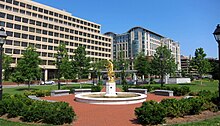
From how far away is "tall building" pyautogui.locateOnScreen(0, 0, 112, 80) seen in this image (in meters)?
65.3

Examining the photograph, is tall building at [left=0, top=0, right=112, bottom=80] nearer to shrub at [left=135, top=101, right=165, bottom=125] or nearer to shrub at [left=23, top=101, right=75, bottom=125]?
shrub at [left=23, top=101, right=75, bottom=125]

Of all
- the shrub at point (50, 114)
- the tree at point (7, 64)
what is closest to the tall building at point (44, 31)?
the tree at point (7, 64)

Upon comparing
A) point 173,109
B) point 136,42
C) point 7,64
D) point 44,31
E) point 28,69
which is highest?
point 136,42

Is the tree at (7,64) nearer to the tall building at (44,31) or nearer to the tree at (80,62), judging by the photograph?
the tall building at (44,31)

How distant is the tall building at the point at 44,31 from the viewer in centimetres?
6531

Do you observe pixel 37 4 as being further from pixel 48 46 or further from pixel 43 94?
pixel 43 94

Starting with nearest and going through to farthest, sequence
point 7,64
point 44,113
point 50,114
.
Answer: point 50,114 → point 44,113 → point 7,64

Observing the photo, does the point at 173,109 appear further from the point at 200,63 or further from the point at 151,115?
the point at 200,63

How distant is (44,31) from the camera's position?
74.6 meters

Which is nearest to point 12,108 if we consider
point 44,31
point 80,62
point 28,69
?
point 28,69

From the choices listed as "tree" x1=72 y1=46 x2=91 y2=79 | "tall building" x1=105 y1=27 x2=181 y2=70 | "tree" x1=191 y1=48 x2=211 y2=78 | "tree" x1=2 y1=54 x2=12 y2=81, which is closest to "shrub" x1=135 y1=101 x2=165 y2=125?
"tree" x1=72 y1=46 x2=91 y2=79

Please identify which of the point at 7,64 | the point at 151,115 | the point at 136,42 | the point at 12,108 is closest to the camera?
the point at 151,115

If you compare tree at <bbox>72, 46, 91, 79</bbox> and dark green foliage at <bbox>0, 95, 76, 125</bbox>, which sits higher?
tree at <bbox>72, 46, 91, 79</bbox>

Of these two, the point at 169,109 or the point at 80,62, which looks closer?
the point at 169,109
